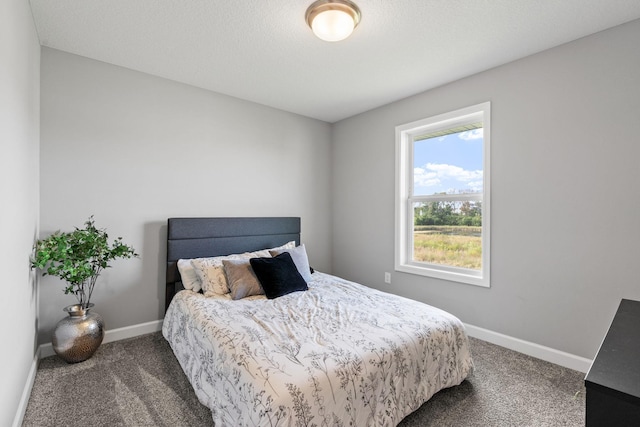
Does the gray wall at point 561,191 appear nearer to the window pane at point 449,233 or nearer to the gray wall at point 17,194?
the window pane at point 449,233

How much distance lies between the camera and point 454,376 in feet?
6.42

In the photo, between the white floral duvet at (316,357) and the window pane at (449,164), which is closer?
the white floral duvet at (316,357)

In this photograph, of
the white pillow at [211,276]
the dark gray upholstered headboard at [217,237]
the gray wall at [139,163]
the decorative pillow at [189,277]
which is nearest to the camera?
the gray wall at [139,163]

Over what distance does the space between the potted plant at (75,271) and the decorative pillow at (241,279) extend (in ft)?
2.84

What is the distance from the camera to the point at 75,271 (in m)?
2.18

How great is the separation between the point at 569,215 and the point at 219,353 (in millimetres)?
2689

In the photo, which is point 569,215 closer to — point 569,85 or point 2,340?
point 569,85

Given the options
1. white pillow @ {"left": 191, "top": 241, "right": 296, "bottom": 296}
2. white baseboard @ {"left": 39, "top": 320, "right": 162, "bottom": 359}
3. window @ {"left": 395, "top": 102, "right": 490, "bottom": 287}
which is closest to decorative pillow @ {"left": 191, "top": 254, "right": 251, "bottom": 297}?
white pillow @ {"left": 191, "top": 241, "right": 296, "bottom": 296}

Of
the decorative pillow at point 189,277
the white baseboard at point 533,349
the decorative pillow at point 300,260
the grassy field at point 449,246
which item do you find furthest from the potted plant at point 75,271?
the white baseboard at point 533,349

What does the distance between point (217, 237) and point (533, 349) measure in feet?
9.99

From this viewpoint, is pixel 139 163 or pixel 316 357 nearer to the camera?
pixel 316 357

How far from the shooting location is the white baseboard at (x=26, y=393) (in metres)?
1.65

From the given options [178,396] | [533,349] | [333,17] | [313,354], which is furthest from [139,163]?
[533,349]

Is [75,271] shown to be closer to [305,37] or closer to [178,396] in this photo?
[178,396]
